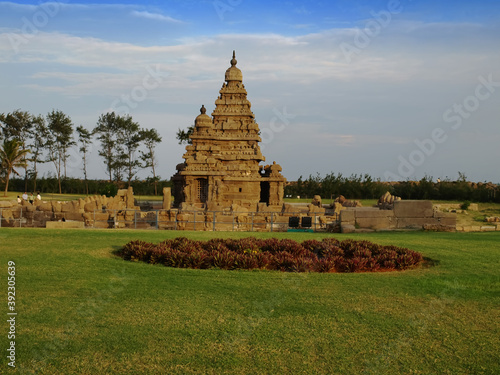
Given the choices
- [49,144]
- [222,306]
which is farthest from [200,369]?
[49,144]

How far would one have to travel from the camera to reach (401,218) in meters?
17.7

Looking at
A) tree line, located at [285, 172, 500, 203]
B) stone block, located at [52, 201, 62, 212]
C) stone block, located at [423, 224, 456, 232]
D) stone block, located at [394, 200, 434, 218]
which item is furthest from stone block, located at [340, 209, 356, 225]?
tree line, located at [285, 172, 500, 203]

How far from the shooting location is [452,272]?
9.47m

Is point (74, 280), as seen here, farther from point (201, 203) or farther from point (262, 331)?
point (201, 203)

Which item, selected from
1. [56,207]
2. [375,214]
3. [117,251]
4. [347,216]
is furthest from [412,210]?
[56,207]

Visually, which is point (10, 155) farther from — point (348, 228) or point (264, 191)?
point (348, 228)

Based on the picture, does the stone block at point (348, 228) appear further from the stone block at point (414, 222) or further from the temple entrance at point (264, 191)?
the temple entrance at point (264, 191)

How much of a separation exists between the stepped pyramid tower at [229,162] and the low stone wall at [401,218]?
14.3 m

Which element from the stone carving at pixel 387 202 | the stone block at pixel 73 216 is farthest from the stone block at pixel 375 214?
the stone block at pixel 73 216

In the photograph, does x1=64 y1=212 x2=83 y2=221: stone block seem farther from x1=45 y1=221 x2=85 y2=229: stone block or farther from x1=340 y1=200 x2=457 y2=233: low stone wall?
x1=340 y1=200 x2=457 y2=233: low stone wall

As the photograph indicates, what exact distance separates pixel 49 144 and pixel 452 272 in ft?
176

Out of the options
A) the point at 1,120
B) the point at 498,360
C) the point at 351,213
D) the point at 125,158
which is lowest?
the point at 498,360

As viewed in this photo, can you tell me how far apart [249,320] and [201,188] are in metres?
27.6

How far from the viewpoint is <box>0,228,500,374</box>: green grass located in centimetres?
513
